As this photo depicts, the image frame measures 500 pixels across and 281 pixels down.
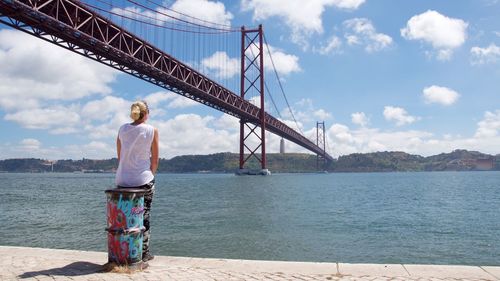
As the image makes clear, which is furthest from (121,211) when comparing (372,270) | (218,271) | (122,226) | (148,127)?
(372,270)

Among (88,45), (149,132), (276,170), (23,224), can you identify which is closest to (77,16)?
(88,45)

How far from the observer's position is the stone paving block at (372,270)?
156 inches

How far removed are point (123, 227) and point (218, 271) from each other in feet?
3.28

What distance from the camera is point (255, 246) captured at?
870cm

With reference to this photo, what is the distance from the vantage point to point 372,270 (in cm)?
408

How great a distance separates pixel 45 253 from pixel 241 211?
11148mm

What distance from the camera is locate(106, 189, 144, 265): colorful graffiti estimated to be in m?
3.97

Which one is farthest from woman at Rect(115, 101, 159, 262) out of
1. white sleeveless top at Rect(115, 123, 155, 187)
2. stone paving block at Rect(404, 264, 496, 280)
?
stone paving block at Rect(404, 264, 496, 280)

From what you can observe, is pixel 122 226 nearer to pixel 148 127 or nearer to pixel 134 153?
pixel 134 153

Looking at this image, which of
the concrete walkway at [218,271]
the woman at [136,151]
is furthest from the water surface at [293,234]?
the woman at [136,151]

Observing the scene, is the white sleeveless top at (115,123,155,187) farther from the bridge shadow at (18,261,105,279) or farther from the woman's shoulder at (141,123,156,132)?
the bridge shadow at (18,261,105,279)

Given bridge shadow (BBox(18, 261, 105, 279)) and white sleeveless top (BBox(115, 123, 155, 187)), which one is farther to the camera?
white sleeveless top (BBox(115, 123, 155, 187))

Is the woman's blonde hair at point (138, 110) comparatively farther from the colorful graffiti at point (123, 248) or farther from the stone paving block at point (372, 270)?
the stone paving block at point (372, 270)

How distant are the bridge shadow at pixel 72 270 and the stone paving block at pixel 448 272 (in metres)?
2.98
